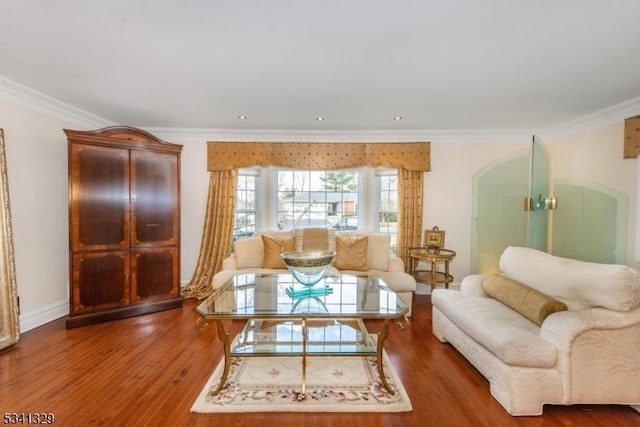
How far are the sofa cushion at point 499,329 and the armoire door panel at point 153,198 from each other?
3107 millimetres

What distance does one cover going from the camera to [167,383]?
2223 mm

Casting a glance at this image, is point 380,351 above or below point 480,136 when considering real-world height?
below

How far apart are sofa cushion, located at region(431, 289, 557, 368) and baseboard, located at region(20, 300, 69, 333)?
13.1ft

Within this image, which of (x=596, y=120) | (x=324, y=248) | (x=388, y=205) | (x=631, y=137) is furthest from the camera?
(x=388, y=205)

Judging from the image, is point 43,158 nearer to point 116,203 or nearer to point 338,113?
point 116,203

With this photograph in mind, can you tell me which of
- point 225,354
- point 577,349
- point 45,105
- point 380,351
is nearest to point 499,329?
point 577,349

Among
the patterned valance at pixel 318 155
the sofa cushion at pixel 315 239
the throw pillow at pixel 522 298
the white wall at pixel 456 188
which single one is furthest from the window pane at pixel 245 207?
the throw pillow at pixel 522 298

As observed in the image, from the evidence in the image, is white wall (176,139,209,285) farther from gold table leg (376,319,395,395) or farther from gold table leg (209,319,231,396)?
gold table leg (376,319,395,395)

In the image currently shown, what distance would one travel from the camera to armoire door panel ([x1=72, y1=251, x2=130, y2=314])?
315 centimetres

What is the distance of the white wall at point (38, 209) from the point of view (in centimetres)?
294

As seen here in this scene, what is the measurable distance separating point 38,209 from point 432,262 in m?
4.36

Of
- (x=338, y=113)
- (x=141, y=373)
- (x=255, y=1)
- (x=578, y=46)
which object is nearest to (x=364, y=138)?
(x=338, y=113)

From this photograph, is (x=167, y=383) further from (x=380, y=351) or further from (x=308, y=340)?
(x=380, y=351)

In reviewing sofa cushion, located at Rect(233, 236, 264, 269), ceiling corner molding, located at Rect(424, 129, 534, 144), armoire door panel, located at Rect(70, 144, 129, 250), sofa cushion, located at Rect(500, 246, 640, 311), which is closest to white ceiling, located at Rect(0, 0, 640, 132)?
armoire door panel, located at Rect(70, 144, 129, 250)
